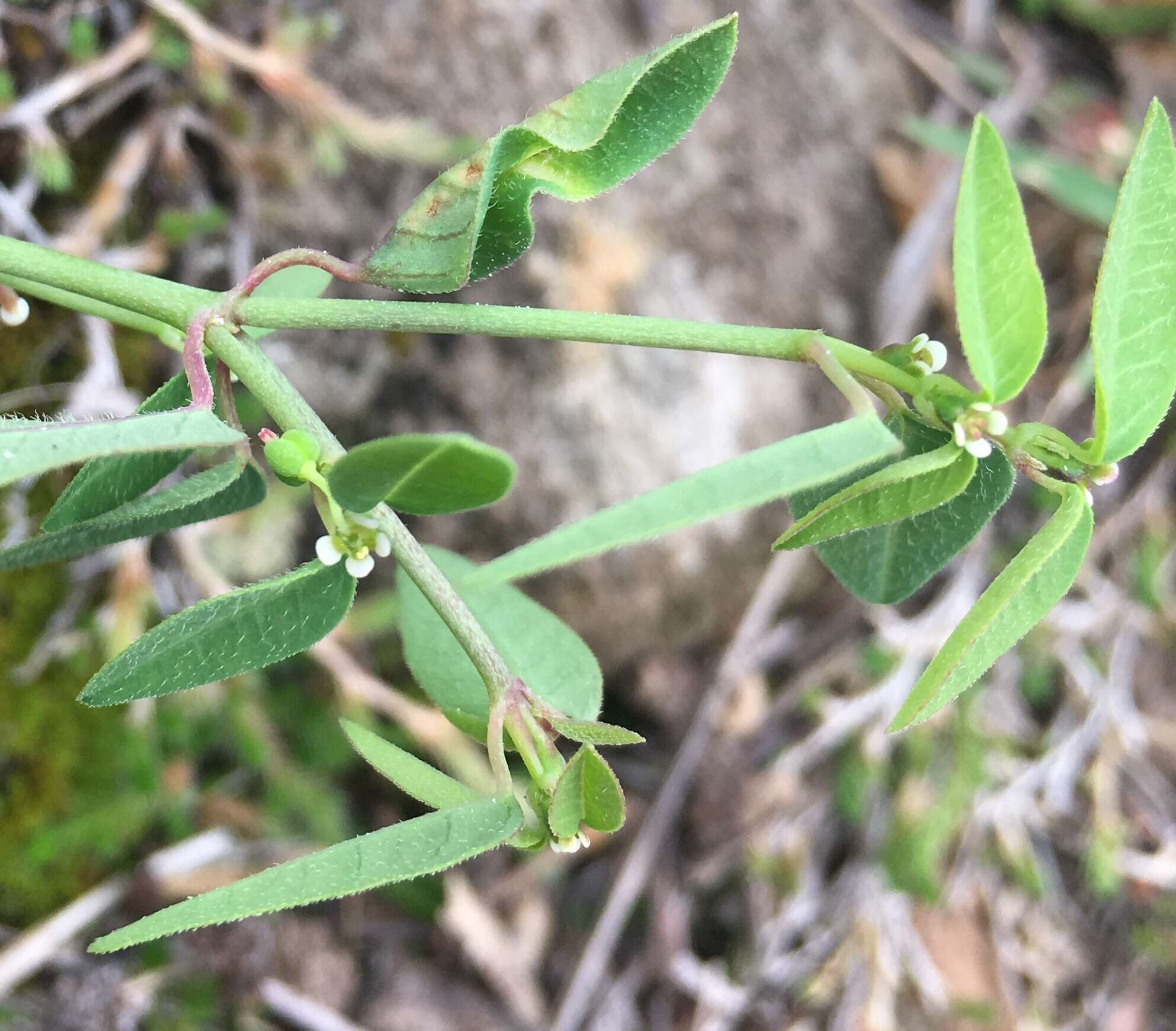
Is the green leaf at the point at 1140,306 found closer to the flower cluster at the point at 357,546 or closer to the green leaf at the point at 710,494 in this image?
the green leaf at the point at 710,494

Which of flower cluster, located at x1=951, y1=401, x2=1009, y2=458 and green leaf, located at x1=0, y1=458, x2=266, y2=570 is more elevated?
flower cluster, located at x1=951, y1=401, x2=1009, y2=458

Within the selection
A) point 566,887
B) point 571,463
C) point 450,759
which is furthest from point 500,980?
point 571,463

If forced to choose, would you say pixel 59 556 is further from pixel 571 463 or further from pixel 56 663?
pixel 571 463

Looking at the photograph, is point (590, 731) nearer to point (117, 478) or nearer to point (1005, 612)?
point (1005, 612)

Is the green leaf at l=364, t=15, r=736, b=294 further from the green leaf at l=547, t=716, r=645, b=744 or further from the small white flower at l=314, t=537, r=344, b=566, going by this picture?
the green leaf at l=547, t=716, r=645, b=744

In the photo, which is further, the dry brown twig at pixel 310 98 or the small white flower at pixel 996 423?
the dry brown twig at pixel 310 98

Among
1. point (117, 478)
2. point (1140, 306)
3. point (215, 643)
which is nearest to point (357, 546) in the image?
point (215, 643)

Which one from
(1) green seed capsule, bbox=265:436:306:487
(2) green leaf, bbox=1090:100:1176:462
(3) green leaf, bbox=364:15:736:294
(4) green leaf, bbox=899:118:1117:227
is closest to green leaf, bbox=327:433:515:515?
(1) green seed capsule, bbox=265:436:306:487

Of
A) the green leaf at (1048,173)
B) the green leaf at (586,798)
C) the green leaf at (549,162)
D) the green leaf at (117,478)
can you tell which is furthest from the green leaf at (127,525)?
the green leaf at (1048,173)

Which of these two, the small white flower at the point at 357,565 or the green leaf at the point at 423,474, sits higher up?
the green leaf at the point at 423,474
